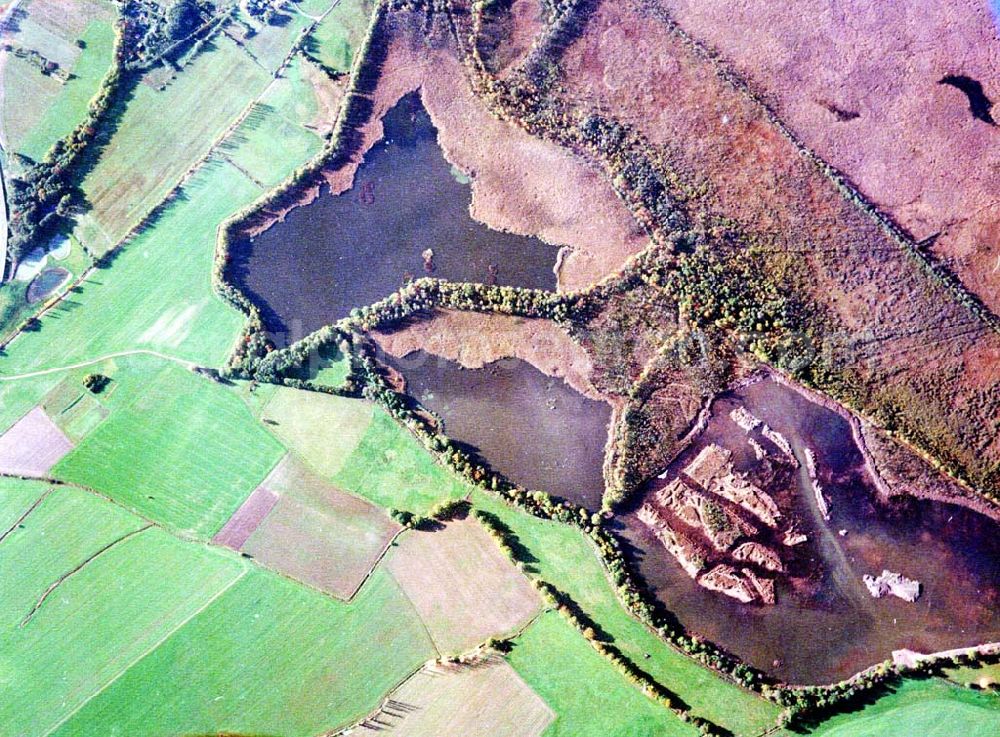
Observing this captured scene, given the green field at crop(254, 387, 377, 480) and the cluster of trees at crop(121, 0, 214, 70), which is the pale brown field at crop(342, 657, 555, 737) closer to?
the green field at crop(254, 387, 377, 480)

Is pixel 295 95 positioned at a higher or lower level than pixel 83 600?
higher

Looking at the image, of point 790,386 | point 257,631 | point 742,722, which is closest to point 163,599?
point 257,631

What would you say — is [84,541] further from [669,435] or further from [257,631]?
[669,435]

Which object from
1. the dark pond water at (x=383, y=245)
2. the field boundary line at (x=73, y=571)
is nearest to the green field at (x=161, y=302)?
the dark pond water at (x=383, y=245)

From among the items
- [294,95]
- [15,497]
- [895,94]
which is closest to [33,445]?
[15,497]

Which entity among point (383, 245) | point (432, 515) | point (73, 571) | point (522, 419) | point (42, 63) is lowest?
point (73, 571)

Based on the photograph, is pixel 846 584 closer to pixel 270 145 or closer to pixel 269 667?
pixel 269 667

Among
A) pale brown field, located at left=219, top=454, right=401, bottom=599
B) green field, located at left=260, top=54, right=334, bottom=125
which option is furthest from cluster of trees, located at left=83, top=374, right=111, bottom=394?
green field, located at left=260, top=54, right=334, bottom=125
